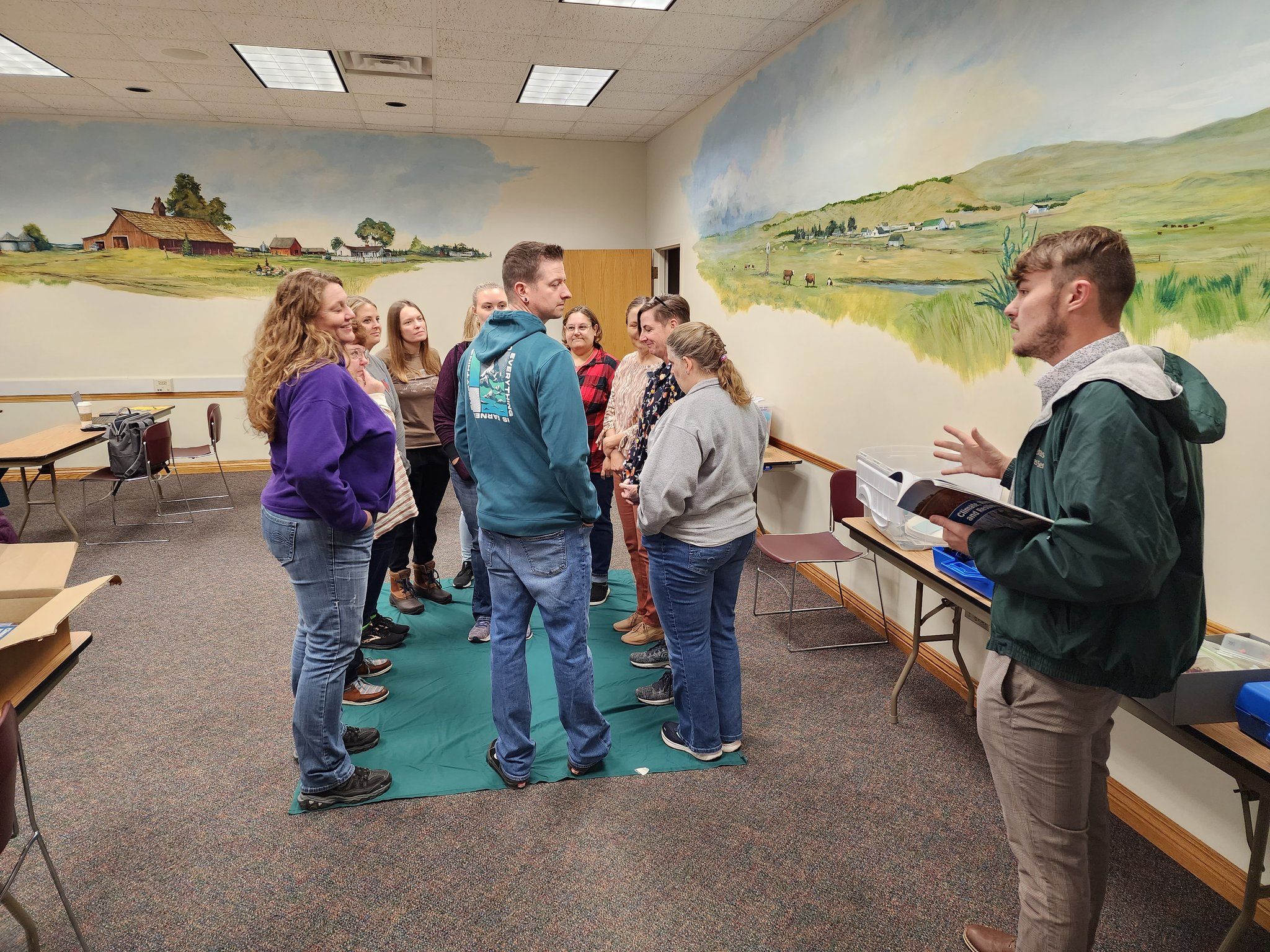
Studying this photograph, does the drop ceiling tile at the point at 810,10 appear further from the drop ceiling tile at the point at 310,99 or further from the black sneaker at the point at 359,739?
the black sneaker at the point at 359,739

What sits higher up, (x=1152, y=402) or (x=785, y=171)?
(x=785, y=171)

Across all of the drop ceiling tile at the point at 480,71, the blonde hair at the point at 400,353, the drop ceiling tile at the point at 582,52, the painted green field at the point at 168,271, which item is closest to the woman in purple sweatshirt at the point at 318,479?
the blonde hair at the point at 400,353

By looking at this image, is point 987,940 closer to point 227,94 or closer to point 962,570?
point 962,570

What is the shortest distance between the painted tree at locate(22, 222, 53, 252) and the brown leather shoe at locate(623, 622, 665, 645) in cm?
656

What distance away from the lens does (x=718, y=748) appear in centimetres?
265

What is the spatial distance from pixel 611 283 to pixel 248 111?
3.44 m

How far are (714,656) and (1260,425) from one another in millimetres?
1678

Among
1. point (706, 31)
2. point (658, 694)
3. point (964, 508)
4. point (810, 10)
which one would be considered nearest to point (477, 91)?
point (706, 31)

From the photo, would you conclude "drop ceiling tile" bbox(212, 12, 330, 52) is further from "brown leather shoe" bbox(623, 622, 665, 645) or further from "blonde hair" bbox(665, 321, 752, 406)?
"brown leather shoe" bbox(623, 622, 665, 645)

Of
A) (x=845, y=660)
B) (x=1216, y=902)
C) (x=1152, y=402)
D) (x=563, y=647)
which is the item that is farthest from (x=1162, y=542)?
(x=845, y=660)

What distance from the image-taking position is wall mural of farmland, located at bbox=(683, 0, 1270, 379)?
2035 millimetres

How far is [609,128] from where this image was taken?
6.87 m

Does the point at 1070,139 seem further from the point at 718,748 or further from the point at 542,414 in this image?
the point at 718,748

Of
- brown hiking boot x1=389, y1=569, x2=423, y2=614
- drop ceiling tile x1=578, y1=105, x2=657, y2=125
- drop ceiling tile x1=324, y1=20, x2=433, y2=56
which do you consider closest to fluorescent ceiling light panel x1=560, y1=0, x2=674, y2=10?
drop ceiling tile x1=324, y1=20, x2=433, y2=56
